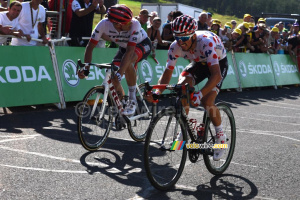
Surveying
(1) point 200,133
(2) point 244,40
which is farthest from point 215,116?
(2) point 244,40

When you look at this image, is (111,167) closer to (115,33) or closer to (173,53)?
(173,53)

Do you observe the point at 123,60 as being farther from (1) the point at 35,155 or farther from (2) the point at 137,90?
(1) the point at 35,155

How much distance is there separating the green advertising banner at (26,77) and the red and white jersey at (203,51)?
426 centimetres

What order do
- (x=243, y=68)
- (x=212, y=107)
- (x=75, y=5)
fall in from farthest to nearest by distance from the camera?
(x=243, y=68) → (x=75, y=5) → (x=212, y=107)

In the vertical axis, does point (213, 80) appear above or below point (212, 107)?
above

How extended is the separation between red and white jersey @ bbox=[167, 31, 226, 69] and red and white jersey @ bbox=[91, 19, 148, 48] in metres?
1.40

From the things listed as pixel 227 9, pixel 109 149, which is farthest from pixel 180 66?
pixel 227 9

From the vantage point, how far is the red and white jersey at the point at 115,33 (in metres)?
7.23

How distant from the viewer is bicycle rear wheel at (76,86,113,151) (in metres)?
6.38

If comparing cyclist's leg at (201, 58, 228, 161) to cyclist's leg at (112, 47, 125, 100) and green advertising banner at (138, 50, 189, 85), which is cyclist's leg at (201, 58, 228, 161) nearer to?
cyclist's leg at (112, 47, 125, 100)

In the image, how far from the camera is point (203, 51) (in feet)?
18.9

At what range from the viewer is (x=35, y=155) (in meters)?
6.30

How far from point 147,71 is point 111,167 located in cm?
688

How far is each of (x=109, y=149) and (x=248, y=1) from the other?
83.7 m
